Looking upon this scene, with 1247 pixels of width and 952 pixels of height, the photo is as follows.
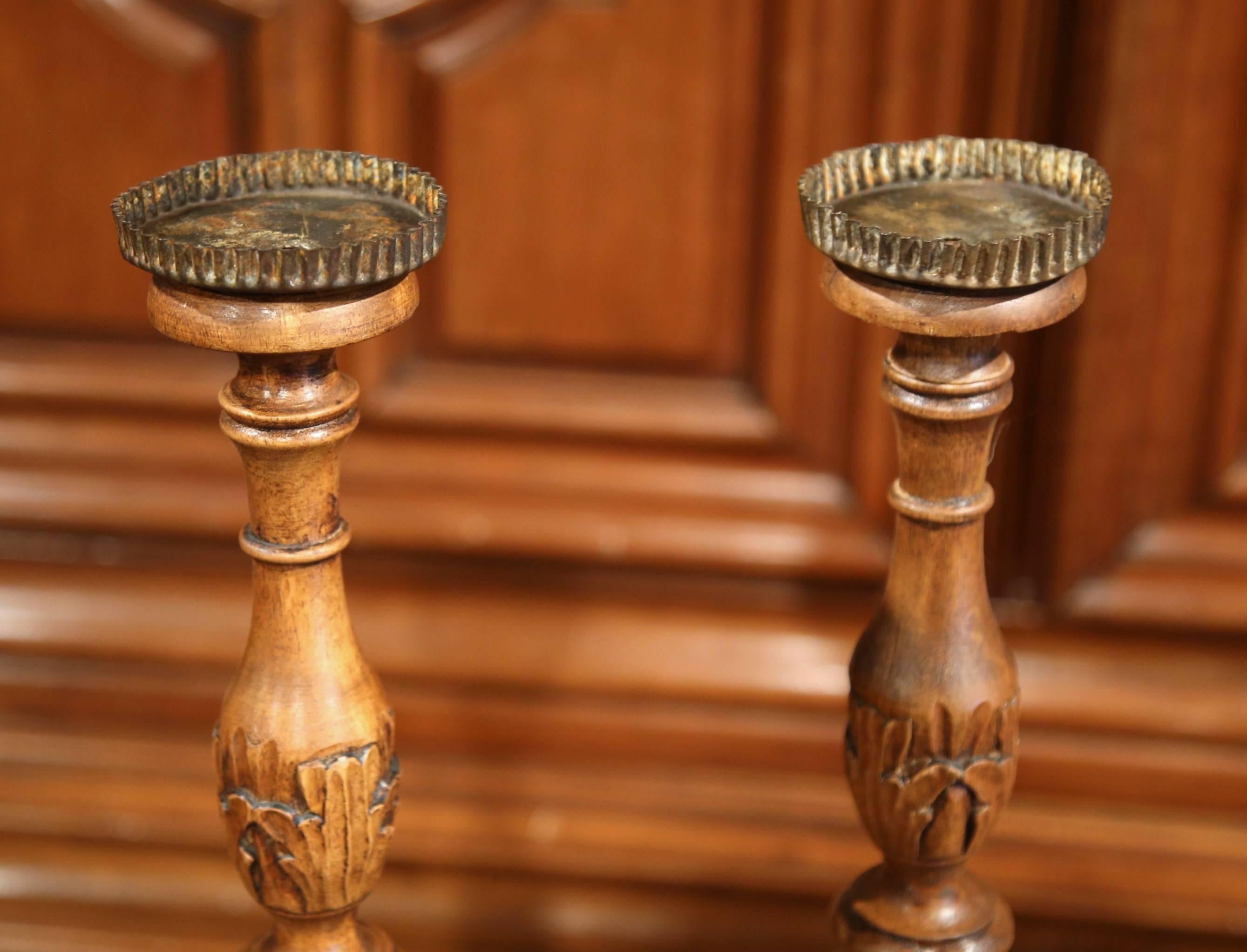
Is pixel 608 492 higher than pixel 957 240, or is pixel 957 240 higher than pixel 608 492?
pixel 957 240

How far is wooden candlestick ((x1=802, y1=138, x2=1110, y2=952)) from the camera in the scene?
0.58 m

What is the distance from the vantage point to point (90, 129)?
902 millimetres

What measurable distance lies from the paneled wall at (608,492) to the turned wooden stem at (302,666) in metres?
0.30

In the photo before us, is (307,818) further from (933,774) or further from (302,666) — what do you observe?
(933,774)

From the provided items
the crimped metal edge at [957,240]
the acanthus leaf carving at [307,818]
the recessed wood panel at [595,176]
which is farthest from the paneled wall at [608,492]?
the acanthus leaf carving at [307,818]

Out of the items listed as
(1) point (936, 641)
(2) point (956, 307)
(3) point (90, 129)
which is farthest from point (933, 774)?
(3) point (90, 129)

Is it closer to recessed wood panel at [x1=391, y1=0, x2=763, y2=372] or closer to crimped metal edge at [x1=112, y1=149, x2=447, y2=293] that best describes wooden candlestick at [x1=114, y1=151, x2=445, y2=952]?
crimped metal edge at [x1=112, y1=149, x2=447, y2=293]

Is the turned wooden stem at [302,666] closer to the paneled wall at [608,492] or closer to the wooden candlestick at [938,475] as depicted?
the wooden candlestick at [938,475]

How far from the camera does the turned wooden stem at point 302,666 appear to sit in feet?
1.89

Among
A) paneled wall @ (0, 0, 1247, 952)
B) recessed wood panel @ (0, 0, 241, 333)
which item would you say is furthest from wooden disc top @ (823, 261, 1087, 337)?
recessed wood panel @ (0, 0, 241, 333)

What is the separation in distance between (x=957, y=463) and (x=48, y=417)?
561 millimetres

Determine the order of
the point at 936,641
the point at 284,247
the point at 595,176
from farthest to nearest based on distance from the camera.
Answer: the point at 595,176 < the point at 936,641 < the point at 284,247

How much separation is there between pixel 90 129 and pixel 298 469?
40 centimetres

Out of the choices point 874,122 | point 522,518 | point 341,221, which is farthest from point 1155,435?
point 341,221
